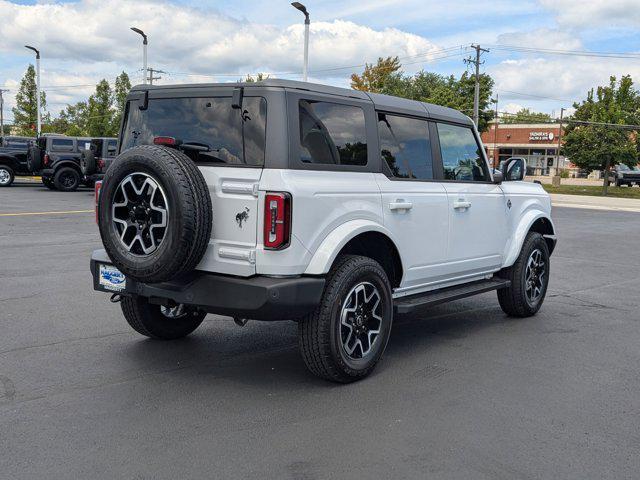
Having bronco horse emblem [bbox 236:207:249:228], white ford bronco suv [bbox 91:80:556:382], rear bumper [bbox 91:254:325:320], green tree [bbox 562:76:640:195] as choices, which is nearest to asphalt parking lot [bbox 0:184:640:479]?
white ford bronco suv [bbox 91:80:556:382]

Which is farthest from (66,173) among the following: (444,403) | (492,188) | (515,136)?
(515,136)

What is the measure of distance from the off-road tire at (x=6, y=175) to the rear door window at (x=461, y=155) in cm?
2296

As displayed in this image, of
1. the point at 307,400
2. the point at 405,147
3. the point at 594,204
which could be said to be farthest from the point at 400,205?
the point at 594,204

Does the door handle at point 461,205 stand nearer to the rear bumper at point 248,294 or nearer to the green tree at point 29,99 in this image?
the rear bumper at point 248,294

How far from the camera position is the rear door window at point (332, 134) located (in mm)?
4398

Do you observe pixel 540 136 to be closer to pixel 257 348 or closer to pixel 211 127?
pixel 257 348

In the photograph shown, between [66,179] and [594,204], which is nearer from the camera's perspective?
[66,179]

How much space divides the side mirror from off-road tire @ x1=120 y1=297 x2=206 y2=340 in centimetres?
322

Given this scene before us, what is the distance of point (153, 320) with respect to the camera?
5.40 metres

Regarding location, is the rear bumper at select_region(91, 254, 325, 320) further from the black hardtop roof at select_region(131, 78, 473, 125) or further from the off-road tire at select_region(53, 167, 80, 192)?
the off-road tire at select_region(53, 167, 80, 192)

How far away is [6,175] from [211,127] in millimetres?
23583

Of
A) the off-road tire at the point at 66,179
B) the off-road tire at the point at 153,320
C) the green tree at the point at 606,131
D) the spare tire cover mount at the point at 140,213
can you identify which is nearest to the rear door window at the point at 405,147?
the spare tire cover mount at the point at 140,213

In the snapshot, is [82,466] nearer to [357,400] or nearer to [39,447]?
[39,447]

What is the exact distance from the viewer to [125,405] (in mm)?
4094
